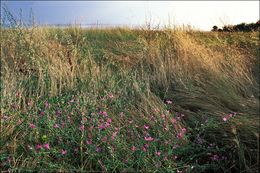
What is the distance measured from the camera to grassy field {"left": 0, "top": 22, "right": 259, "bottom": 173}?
3.22 meters

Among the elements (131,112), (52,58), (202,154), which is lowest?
(202,154)

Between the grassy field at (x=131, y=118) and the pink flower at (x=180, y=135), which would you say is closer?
the grassy field at (x=131, y=118)

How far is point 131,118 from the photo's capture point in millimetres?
3979

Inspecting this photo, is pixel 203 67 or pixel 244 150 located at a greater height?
pixel 203 67

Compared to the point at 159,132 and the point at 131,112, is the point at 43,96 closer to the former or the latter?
the point at 131,112

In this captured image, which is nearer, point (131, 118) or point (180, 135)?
point (180, 135)

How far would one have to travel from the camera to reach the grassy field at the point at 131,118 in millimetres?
3225

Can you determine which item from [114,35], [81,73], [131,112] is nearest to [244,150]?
[131,112]

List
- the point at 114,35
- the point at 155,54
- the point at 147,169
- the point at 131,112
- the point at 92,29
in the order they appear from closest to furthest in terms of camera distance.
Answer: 1. the point at 147,169
2. the point at 131,112
3. the point at 155,54
4. the point at 114,35
5. the point at 92,29

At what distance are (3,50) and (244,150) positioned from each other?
4.50m

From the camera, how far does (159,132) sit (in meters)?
3.57

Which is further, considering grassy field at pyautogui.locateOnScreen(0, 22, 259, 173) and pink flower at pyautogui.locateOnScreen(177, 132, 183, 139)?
pink flower at pyautogui.locateOnScreen(177, 132, 183, 139)

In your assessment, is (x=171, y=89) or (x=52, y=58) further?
(x=52, y=58)

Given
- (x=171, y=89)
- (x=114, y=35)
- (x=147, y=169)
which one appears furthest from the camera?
(x=114, y=35)
